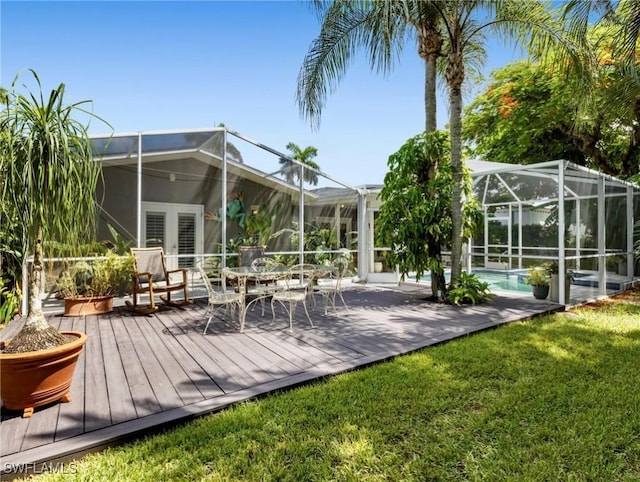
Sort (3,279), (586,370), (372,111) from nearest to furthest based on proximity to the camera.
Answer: (586,370)
(3,279)
(372,111)

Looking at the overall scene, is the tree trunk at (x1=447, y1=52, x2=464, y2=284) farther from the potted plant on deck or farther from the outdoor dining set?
the potted plant on deck

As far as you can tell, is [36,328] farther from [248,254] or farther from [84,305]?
[248,254]

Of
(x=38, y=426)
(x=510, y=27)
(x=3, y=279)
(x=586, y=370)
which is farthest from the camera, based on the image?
(x=510, y=27)

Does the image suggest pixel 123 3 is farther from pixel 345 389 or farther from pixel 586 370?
pixel 586 370

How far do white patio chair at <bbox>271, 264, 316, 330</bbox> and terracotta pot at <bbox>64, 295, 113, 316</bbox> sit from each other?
2852 mm

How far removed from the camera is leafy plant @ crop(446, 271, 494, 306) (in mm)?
6500

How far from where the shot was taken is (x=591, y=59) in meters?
5.81

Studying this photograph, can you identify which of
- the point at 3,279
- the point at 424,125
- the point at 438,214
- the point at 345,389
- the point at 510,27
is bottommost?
the point at 345,389

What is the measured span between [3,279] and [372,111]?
331 inches

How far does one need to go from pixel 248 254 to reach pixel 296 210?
188 centimetres

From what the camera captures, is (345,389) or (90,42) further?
(90,42)

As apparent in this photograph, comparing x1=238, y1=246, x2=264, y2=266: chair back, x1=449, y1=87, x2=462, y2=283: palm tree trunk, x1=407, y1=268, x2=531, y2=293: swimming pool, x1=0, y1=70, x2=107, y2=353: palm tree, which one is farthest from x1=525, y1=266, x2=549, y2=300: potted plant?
x1=0, y1=70, x2=107, y2=353: palm tree

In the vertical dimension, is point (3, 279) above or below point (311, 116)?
below

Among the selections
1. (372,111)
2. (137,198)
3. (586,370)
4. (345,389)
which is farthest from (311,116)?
(586,370)
